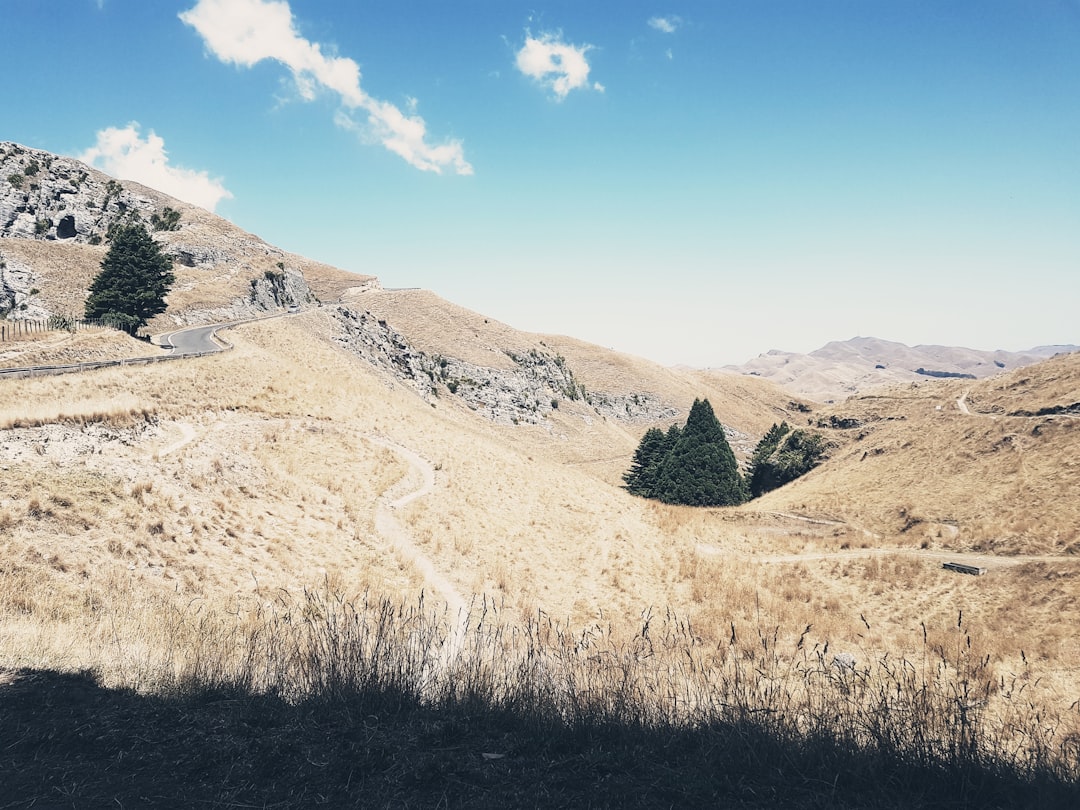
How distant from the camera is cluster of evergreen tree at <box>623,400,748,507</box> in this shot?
4419 centimetres

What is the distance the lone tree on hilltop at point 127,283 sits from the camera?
4078 cm

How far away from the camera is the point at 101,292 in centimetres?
4109

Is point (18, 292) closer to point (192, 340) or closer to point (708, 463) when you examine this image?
point (192, 340)

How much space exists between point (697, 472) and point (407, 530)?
31211mm

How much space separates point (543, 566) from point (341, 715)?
50.5ft

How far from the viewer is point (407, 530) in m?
20.4

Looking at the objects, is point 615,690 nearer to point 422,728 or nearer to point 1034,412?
point 422,728

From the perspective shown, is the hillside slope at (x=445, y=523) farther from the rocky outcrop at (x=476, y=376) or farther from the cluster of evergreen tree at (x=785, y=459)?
the rocky outcrop at (x=476, y=376)

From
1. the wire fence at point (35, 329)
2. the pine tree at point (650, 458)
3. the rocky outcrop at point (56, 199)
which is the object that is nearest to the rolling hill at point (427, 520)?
the wire fence at point (35, 329)

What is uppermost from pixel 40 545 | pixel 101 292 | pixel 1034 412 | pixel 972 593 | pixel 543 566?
pixel 1034 412

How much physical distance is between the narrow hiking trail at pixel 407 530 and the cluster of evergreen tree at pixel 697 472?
23376 millimetres

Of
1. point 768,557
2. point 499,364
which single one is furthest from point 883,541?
point 499,364

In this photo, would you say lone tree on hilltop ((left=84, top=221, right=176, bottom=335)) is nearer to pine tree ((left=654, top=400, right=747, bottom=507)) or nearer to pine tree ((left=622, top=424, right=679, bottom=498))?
pine tree ((left=654, top=400, right=747, bottom=507))

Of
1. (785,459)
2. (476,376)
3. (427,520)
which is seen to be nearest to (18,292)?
(476,376)
